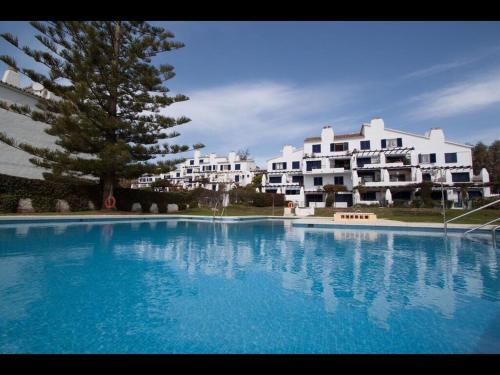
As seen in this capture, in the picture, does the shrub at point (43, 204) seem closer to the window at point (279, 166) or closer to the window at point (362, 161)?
the window at point (279, 166)

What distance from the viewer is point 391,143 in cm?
3300

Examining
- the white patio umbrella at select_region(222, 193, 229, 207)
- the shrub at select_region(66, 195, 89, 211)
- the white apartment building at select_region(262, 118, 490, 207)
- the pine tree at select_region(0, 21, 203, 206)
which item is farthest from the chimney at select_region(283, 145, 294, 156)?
the shrub at select_region(66, 195, 89, 211)

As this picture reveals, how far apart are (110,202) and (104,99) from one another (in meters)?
7.61

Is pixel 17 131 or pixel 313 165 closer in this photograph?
pixel 17 131

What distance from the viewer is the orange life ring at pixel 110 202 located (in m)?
21.5

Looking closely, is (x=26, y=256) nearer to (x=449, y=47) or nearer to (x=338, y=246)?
(x=338, y=246)

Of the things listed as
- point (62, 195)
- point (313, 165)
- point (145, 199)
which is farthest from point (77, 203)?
point (313, 165)

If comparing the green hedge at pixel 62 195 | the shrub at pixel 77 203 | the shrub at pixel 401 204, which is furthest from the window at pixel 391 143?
the shrub at pixel 77 203

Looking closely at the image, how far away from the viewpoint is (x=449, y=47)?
14.3 m

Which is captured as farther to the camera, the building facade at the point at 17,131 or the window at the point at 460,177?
the window at the point at 460,177

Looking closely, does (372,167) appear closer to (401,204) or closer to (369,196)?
(369,196)

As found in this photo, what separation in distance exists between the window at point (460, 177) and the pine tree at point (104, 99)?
26492 millimetres

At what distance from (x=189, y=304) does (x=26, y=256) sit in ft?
18.4
